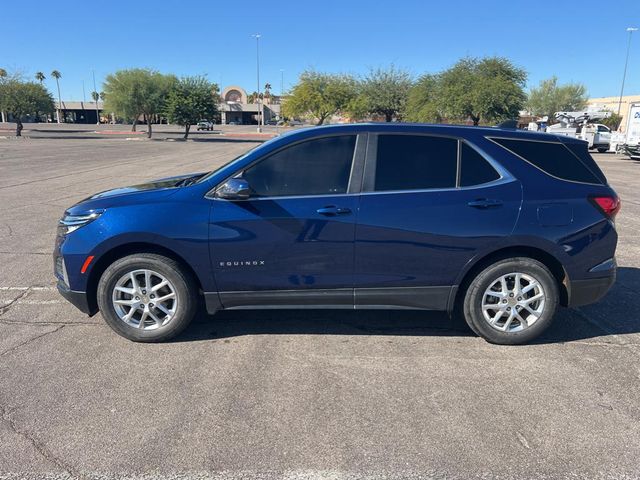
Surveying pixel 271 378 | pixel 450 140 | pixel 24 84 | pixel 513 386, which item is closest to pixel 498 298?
pixel 513 386

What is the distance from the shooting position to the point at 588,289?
4.09 metres

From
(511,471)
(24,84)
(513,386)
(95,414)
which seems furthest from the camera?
(24,84)

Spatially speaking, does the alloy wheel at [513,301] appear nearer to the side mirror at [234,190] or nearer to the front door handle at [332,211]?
the front door handle at [332,211]

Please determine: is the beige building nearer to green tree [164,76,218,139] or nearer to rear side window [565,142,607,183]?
green tree [164,76,218,139]

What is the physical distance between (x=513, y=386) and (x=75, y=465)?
290 centimetres

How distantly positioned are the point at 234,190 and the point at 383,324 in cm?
195

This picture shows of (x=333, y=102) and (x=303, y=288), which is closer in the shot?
(x=303, y=288)

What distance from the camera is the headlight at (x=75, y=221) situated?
398cm

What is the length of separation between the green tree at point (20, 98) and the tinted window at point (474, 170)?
173ft

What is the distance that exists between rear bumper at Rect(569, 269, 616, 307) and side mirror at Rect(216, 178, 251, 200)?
285 cm

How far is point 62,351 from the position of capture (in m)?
3.96

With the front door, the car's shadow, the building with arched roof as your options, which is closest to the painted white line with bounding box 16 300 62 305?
the car's shadow

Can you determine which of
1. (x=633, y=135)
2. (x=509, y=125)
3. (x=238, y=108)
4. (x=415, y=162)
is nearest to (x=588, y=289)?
(x=509, y=125)

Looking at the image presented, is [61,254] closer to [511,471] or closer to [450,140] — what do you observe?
[450,140]
